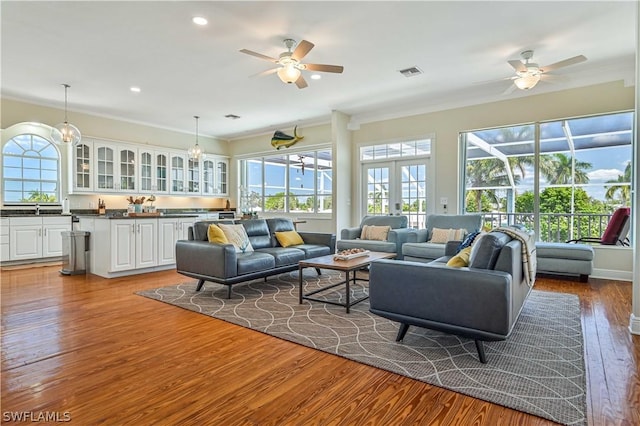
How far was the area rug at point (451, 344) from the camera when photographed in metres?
2.01

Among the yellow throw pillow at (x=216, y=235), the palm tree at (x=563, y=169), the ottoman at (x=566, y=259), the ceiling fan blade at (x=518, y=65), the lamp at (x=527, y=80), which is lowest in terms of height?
the ottoman at (x=566, y=259)

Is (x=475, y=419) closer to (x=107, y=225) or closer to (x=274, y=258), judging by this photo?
(x=274, y=258)

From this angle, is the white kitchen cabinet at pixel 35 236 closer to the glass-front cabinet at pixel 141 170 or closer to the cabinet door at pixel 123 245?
the glass-front cabinet at pixel 141 170

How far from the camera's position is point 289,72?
3.97m

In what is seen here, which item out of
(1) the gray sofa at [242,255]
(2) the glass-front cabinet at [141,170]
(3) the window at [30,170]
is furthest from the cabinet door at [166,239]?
(3) the window at [30,170]

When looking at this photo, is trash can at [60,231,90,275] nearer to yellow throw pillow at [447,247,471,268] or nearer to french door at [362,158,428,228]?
french door at [362,158,428,228]

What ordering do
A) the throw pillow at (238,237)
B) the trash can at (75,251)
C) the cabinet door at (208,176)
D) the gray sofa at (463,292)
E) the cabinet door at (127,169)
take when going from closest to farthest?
1. the gray sofa at (463,292)
2. the throw pillow at (238,237)
3. the trash can at (75,251)
4. the cabinet door at (127,169)
5. the cabinet door at (208,176)

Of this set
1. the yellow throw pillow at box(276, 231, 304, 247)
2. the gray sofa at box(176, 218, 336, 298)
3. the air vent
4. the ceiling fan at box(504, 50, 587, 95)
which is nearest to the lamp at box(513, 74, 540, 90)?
the ceiling fan at box(504, 50, 587, 95)

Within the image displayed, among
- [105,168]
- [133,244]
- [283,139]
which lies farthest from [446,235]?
[105,168]

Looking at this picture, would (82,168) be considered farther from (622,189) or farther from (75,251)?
(622,189)

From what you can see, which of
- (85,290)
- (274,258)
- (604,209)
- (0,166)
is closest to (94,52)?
(85,290)

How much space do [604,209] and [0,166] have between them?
1049 cm

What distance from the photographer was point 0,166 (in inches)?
246

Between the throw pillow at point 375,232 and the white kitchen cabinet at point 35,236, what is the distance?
5351 millimetres
